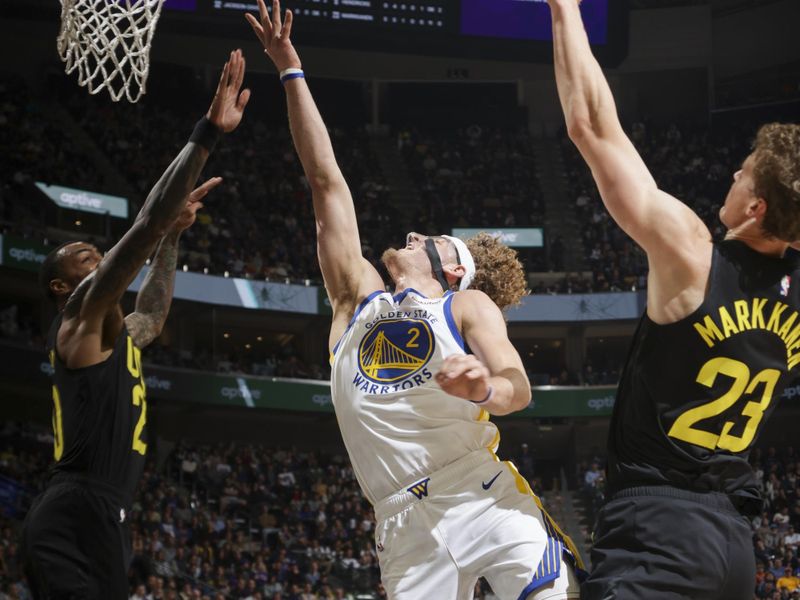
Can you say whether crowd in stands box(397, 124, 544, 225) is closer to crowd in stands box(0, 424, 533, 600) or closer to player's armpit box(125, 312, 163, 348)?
crowd in stands box(0, 424, 533, 600)

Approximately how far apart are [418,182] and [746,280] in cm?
3039

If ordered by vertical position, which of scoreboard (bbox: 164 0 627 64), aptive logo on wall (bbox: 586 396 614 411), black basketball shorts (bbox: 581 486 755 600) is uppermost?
scoreboard (bbox: 164 0 627 64)

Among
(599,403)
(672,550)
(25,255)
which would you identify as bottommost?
(599,403)


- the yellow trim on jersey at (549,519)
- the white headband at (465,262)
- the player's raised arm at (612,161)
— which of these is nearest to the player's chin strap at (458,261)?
the white headband at (465,262)

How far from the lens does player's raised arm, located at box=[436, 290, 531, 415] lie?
3.38 metres

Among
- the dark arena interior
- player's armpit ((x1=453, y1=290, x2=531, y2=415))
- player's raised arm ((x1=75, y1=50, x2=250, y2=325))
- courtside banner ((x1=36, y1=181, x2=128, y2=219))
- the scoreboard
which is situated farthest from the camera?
courtside banner ((x1=36, y1=181, x2=128, y2=219))

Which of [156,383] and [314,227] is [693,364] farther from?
[314,227]

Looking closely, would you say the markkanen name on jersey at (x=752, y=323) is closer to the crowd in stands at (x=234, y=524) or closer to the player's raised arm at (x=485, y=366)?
the player's raised arm at (x=485, y=366)

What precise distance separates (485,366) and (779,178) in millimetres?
1332

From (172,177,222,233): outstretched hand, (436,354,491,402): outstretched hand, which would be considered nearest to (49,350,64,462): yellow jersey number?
(172,177,222,233): outstretched hand

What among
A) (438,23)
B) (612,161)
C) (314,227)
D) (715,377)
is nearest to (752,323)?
(715,377)

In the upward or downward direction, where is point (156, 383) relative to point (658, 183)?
downward

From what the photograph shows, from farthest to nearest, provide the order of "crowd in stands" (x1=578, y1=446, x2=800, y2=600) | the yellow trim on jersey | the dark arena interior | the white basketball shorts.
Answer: the dark arena interior
"crowd in stands" (x1=578, y1=446, x2=800, y2=600)
the yellow trim on jersey
the white basketball shorts

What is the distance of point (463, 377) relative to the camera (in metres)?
3.37
